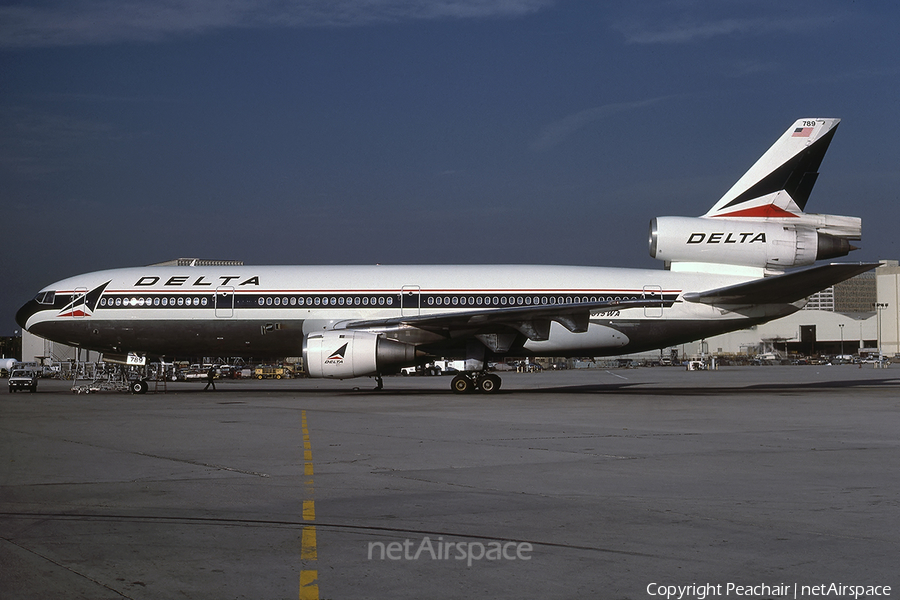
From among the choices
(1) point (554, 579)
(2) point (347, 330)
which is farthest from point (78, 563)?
(2) point (347, 330)

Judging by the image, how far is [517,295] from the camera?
26.8 meters

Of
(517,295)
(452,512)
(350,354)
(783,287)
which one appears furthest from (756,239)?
(452,512)

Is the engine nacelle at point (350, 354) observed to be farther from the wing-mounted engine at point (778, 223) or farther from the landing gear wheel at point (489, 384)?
the wing-mounted engine at point (778, 223)

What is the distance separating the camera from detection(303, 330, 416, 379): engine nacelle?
24484 millimetres

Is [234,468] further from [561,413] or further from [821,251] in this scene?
[821,251]

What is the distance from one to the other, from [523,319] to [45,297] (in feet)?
54.3

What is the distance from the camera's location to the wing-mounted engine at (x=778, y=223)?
26562 millimetres

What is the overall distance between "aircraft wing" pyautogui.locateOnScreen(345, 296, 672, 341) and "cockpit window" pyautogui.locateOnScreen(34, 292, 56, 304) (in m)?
11.1

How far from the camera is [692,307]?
2708 centimetres

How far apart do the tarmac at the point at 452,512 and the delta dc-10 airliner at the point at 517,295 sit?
37.4 ft

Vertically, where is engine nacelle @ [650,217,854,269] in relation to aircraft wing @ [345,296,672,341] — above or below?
above

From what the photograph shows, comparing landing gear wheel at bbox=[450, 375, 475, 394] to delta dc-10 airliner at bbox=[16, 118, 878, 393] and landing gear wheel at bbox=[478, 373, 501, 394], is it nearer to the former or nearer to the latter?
delta dc-10 airliner at bbox=[16, 118, 878, 393]

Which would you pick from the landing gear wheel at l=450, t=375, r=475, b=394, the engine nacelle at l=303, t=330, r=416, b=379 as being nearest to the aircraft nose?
the engine nacelle at l=303, t=330, r=416, b=379

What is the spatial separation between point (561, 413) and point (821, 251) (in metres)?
12.8
